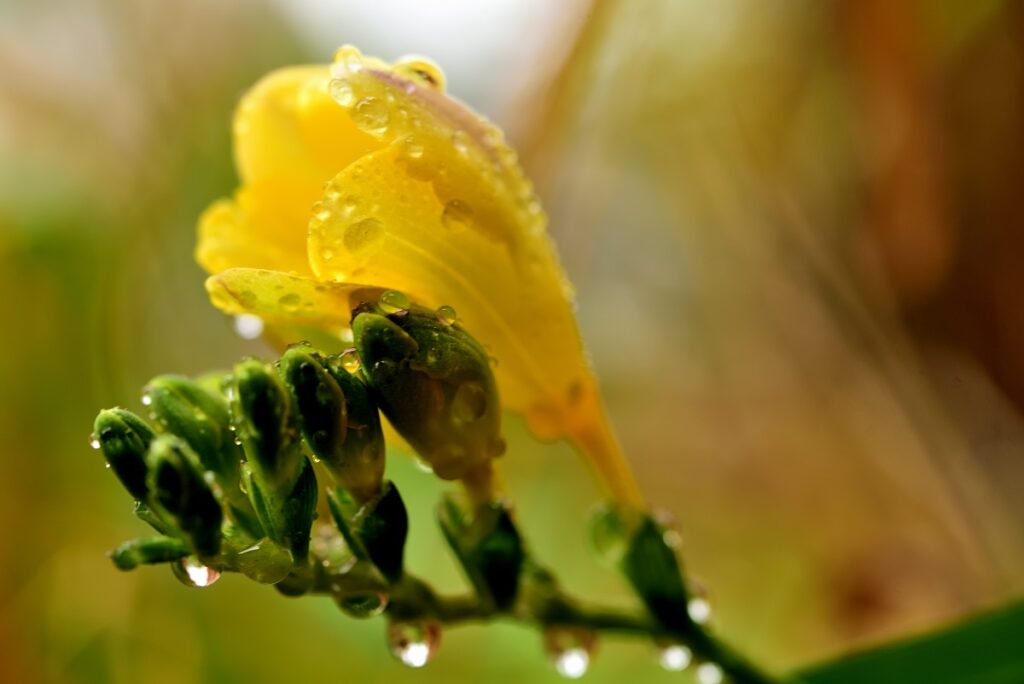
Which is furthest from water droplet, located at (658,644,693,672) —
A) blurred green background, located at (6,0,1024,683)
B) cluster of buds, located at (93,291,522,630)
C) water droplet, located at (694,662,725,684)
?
blurred green background, located at (6,0,1024,683)

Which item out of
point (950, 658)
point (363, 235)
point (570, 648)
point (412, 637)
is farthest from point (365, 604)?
point (950, 658)

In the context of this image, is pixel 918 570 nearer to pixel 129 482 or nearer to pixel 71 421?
pixel 129 482

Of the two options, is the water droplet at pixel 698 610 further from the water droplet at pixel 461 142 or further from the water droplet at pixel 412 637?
the water droplet at pixel 461 142

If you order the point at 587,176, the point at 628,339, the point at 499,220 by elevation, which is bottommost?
the point at 628,339

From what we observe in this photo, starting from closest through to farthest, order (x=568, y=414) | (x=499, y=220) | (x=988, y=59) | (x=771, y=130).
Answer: (x=499, y=220), (x=568, y=414), (x=988, y=59), (x=771, y=130)

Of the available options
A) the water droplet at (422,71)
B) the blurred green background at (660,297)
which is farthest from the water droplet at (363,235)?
the blurred green background at (660,297)

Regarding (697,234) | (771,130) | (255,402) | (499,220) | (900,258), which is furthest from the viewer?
(697,234)

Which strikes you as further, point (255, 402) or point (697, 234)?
point (697, 234)

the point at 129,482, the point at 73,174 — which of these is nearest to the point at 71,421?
the point at 73,174
